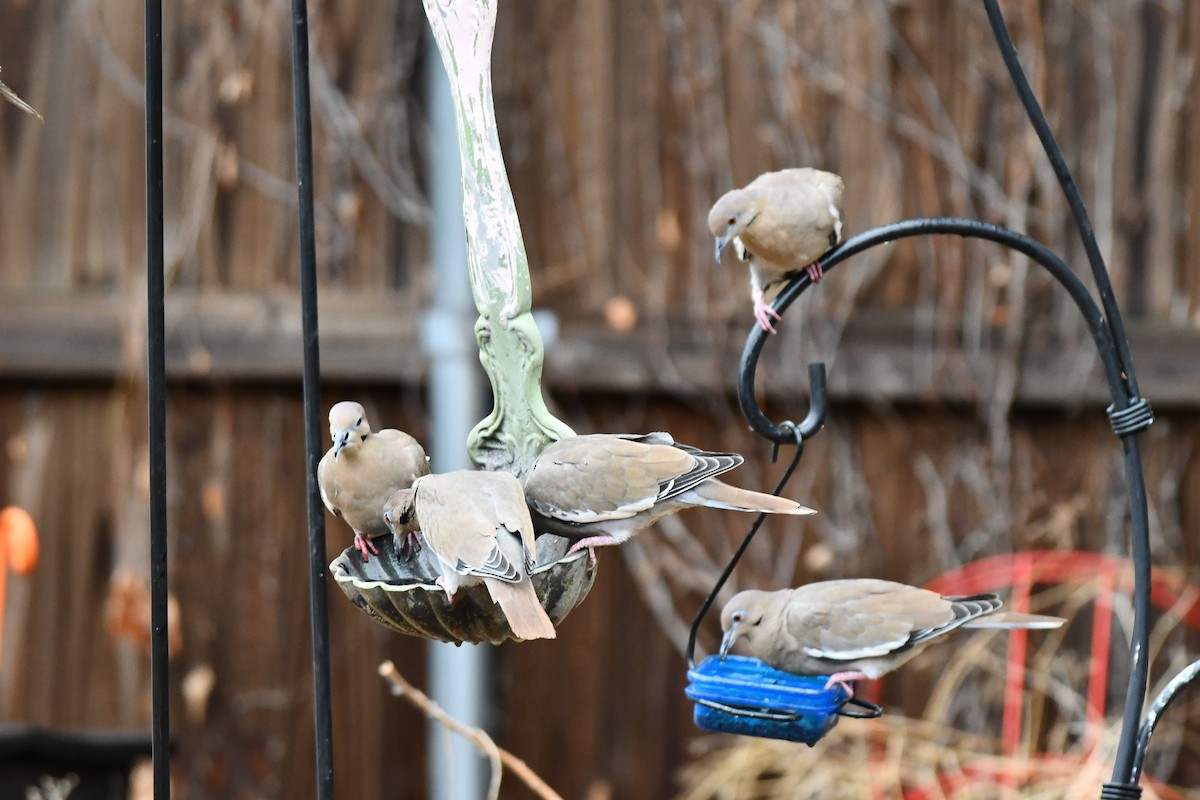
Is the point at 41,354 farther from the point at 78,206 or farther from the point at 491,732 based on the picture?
the point at 491,732

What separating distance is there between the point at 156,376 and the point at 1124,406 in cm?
115

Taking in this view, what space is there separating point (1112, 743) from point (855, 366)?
1.09 meters

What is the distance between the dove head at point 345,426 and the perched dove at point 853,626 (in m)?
0.68

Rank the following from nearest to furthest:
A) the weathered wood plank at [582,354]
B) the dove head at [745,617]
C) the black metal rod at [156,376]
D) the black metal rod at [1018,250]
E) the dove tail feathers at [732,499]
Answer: the black metal rod at [156,376] < the black metal rod at [1018,250] < the dove tail feathers at [732,499] < the dove head at [745,617] < the weathered wood plank at [582,354]

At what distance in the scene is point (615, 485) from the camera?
1.74 metres

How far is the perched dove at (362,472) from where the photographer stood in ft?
5.86

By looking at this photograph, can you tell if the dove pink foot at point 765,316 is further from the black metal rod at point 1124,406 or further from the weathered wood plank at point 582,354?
the weathered wood plank at point 582,354

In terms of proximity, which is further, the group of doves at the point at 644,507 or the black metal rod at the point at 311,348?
the group of doves at the point at 644,507

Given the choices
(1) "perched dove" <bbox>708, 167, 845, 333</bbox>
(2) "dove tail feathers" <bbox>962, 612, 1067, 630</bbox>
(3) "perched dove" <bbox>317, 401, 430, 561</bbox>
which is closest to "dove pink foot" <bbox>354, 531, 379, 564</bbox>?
(3) "perched dove" <bbox>317, 401, 430, 561</bbox>

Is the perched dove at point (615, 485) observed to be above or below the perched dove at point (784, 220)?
below

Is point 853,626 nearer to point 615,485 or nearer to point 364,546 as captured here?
point 615,485

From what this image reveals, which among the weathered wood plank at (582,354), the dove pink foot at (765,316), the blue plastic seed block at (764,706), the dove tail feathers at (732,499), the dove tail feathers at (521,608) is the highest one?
the weathered wood plank at (582,354)

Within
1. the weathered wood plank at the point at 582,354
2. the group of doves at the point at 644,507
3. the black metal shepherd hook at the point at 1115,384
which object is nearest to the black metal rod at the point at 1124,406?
the black metal shepherd hook at the point at 1115,384

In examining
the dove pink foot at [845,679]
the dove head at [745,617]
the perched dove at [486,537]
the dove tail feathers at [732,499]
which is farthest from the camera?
the dove head at [745,617]
